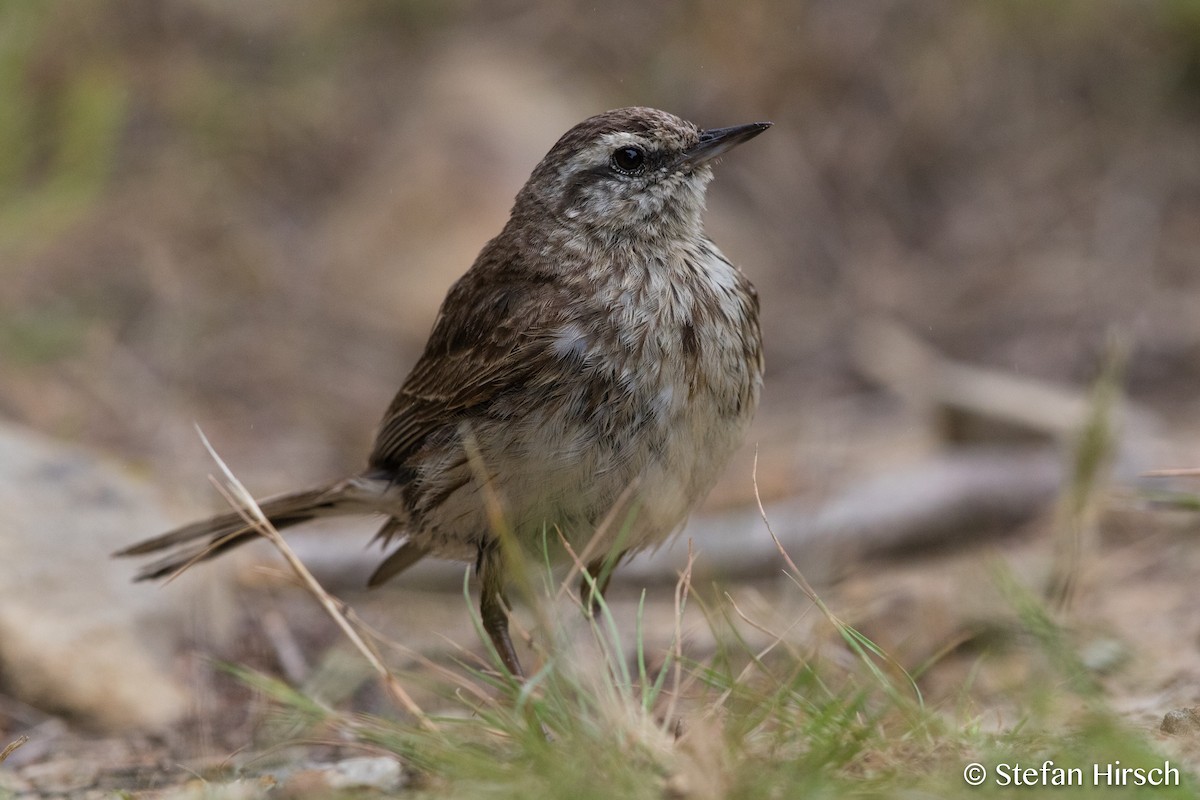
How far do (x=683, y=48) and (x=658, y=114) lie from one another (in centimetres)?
652

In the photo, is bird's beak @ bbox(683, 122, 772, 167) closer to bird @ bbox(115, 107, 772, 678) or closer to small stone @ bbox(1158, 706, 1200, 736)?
bird @ bbox(115, 107, 772, 678)

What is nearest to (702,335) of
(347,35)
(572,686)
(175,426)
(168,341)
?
(572,686)

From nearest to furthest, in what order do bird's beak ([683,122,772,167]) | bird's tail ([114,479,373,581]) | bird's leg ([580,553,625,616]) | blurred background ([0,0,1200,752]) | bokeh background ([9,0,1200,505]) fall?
bird's leg ([580,553,625,616]) < bird's beak ([683,122,772,167]) < bird's tail ([114,479,373,581]) < blurred background ([0,0,1200,752]) < bokeh background ([9,0,1200,505])

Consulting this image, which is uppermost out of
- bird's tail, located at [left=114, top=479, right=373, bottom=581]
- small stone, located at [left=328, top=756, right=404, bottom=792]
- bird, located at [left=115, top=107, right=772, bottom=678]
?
bird, located at [left=115, top=107, right=772, bottom=678]

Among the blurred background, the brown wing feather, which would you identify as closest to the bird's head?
the brown wing feather

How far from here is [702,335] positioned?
433cm

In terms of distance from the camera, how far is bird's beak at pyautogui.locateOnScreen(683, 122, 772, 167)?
458cm

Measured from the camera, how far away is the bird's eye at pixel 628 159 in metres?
4.64

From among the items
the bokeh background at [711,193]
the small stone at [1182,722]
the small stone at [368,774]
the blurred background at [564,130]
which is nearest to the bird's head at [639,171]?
the small stone at [368,774]

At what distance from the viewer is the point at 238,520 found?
497 centimetres

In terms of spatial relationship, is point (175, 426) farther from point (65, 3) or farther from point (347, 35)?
point (347, 35)

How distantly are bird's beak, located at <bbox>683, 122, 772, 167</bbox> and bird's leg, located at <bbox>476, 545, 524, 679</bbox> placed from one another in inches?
58.5

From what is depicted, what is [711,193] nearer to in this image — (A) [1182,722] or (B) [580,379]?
(B) [580,379]

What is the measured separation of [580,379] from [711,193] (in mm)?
6640
